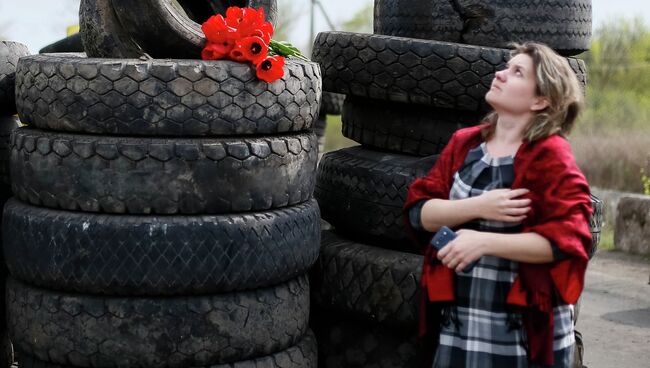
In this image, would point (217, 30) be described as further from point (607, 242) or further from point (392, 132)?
point (607, 242)

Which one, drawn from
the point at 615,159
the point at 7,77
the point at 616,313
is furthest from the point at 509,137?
the point at 615,159

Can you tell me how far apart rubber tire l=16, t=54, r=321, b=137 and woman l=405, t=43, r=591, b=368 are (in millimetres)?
872

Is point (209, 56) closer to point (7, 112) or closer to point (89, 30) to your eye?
point (89, 30)

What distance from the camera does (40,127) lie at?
148 inches

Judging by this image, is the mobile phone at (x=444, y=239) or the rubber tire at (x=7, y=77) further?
the rubber tire at (x=7, y=77)

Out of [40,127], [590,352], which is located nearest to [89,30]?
[40,127]

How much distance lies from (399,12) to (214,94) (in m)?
1.62

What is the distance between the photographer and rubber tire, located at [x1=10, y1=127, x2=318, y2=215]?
3523 mm

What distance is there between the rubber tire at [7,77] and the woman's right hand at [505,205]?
2478 millimetres

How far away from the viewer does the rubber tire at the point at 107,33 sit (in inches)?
158

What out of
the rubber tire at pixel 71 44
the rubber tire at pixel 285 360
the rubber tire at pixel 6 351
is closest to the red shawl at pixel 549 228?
the rubber tire at pixel 285 360

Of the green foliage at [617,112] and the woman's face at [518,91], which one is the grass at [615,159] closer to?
the green foliage at [617,112]

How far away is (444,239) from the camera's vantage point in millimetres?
2896

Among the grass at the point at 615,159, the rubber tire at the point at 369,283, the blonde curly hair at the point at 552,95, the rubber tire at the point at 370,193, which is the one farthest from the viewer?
the grass at the point at 615,159
